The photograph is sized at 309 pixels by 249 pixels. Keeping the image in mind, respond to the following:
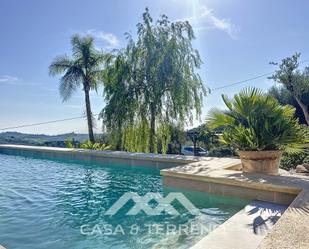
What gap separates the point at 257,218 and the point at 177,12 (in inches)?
401

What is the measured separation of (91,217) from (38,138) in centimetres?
1593

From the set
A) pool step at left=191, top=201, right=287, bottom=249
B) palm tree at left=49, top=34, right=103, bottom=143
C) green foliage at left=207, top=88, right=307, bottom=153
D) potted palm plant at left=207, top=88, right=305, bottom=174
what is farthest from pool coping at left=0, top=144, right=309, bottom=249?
palm tree at left=49, top=34, right=103, bottom=143

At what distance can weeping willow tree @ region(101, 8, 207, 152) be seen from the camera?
11602mm

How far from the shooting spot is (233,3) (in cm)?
1009

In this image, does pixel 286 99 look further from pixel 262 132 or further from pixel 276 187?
pixel 276 187

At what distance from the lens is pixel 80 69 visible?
16047 mm

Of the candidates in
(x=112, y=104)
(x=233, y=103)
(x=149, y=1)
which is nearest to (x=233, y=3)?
(x=149, y=1)

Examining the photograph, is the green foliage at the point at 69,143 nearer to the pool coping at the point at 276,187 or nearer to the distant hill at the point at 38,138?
the distant hill at the point at 38,138

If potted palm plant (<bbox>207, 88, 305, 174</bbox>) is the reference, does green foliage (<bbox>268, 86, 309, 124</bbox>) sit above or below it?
above

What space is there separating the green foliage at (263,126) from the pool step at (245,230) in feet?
6.28

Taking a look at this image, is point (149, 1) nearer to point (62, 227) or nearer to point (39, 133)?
point (62, 227)

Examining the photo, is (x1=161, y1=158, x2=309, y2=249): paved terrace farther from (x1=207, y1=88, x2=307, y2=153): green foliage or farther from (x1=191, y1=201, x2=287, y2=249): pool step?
(x1=207, y1=88, x2=307, y2=153): green foliage

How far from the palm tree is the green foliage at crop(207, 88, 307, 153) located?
11229mm

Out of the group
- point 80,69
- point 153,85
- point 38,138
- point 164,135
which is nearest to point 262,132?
point 153,85
